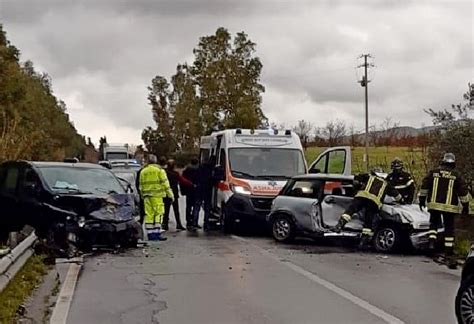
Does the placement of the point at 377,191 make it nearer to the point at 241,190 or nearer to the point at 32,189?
the point at 241,190

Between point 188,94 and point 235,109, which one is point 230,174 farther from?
point 188,94

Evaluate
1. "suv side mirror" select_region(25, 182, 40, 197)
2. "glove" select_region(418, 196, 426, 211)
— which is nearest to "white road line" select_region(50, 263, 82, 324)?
"suv side mirror" select_region(25, 182, 40, 197)

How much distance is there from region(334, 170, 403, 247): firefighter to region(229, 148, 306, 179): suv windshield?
3991mm

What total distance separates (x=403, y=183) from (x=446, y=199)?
159cm

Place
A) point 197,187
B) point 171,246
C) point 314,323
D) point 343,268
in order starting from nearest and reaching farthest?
point 314,323
point 343,268
point 171,246
point 197,187

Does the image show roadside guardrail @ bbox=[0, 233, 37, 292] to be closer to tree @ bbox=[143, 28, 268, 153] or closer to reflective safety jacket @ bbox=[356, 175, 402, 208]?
reflective safety jacket @ bbox=[356, 175, 402, 208]

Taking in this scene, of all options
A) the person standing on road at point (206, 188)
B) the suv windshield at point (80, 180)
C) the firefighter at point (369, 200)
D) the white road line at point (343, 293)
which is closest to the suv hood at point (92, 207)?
the suv windshield at point (80, 180)

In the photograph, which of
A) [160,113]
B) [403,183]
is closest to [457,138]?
[403,183]

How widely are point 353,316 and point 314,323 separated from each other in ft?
1.92

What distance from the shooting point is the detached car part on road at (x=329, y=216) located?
14.9 metres

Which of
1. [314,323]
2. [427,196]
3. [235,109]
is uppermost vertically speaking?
[235,109]

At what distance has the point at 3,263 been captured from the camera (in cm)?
965

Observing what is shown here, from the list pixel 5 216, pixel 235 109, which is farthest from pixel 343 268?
pixel 235 109

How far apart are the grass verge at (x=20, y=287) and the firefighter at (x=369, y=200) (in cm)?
565
